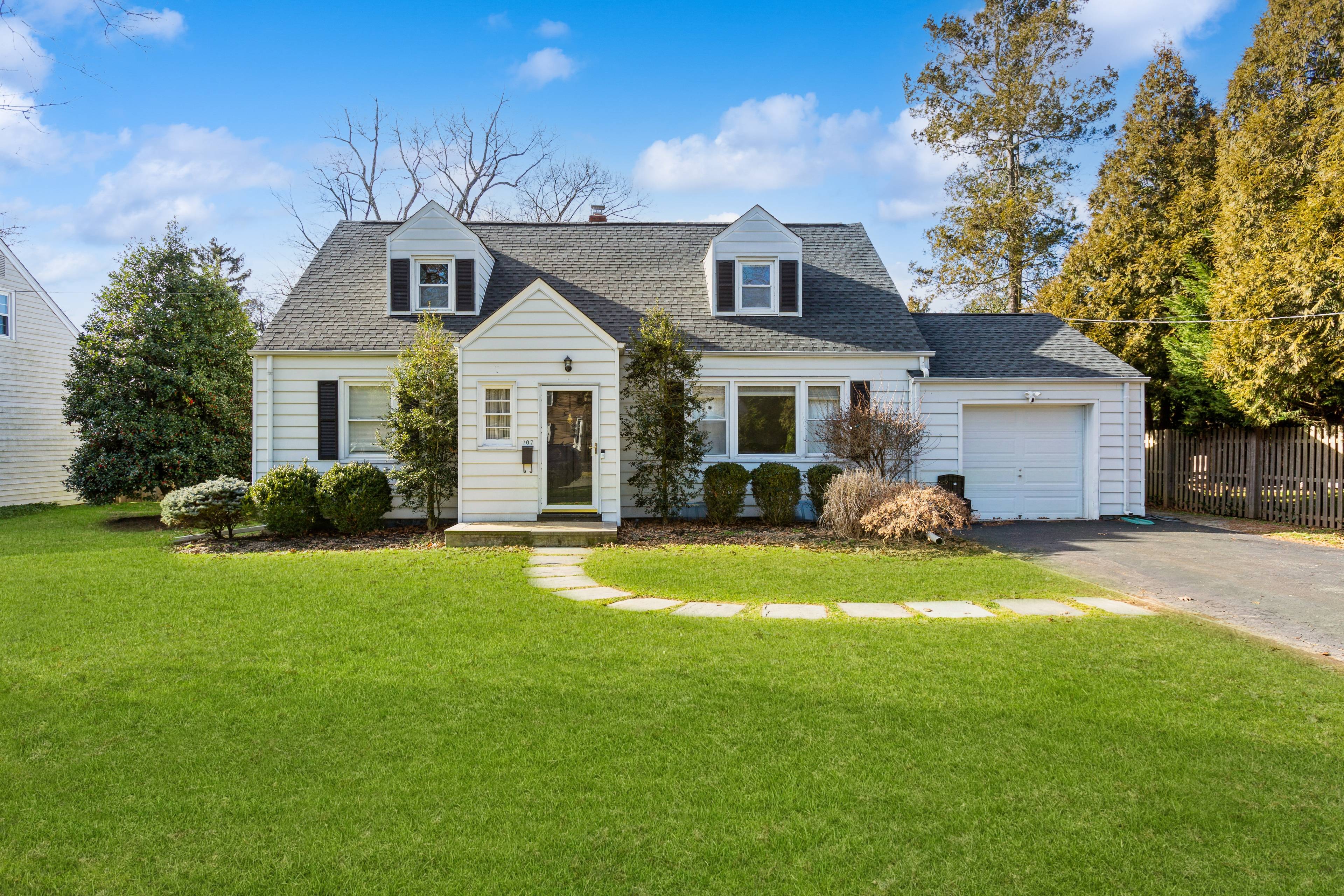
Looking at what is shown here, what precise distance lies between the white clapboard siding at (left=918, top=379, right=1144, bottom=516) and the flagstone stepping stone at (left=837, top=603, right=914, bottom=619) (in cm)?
705

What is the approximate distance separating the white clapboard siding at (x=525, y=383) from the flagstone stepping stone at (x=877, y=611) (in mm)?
5214

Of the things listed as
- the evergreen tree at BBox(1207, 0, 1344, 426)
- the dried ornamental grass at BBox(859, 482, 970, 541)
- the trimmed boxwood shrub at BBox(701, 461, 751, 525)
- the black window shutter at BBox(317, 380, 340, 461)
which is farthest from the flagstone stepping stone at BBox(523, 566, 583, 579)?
the evergreen tree at BBox(1207, 0, 1344, 426)

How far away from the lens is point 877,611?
20.3ft

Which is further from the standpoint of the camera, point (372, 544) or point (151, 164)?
point (151, 164)

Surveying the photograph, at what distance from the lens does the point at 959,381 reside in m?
12.7

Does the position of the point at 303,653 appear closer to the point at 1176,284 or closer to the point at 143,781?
the point at 143,781

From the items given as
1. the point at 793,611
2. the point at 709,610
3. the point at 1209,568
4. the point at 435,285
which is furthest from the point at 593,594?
the point at 435,285

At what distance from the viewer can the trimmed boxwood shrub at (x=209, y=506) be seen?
33.9 feet

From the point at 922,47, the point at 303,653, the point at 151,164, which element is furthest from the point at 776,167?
the point at 303,653

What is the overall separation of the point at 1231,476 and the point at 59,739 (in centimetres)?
1741

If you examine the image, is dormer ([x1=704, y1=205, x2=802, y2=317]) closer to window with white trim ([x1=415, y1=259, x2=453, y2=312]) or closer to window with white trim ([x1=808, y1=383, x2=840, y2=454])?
window with white trim ([x1=808, y1=383, x2=840, y2=454])

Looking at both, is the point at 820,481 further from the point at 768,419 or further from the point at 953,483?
the point at 953,483

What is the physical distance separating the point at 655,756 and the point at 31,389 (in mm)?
21284

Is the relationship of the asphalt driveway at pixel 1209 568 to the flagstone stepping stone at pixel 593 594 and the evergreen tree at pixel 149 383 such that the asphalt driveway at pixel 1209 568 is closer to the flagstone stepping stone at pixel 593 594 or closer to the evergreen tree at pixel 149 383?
the flagstone stepping stone at pixel 593 594
